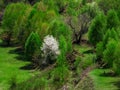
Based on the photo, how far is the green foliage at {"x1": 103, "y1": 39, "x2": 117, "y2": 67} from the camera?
7178 centimetres

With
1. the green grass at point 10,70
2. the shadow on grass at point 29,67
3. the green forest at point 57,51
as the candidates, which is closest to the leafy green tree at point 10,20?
the green forest at point 57,51

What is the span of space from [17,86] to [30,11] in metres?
39.6

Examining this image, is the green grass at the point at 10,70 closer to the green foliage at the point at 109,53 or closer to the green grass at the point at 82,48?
the green foliage at the point at 109,53

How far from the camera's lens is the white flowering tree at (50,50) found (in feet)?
265

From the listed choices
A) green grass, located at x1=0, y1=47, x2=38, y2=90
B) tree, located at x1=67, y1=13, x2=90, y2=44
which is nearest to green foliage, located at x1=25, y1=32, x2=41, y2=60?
green grass, located at x1=0, y1=47, x2=38, y2=90

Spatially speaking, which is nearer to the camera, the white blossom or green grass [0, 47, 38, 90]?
green grass [0, 47, 38, 90]

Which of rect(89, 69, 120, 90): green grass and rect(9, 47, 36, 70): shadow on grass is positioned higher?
rect(9, 47, 36, 70): shadow on grass

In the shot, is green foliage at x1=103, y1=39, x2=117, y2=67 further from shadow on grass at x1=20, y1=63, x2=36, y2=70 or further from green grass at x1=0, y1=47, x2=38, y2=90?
shadow on grass at x1=20, y1=63, x2=36, y2=70

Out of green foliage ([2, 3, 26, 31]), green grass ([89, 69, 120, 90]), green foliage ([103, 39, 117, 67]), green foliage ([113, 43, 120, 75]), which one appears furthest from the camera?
green foliage ([2, 3, 26, 31])

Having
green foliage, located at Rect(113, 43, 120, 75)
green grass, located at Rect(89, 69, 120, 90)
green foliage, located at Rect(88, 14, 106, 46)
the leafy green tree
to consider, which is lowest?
green grass, located at Rect(89, 69, 120, 90)

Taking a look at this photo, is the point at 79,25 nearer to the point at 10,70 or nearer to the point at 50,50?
the point at 50,50

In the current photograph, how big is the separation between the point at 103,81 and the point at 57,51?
17.8 metres

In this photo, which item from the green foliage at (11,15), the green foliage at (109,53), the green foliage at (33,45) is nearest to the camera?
the green foliage at (109,53)

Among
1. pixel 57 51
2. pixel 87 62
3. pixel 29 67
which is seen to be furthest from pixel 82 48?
pixel 87 62
